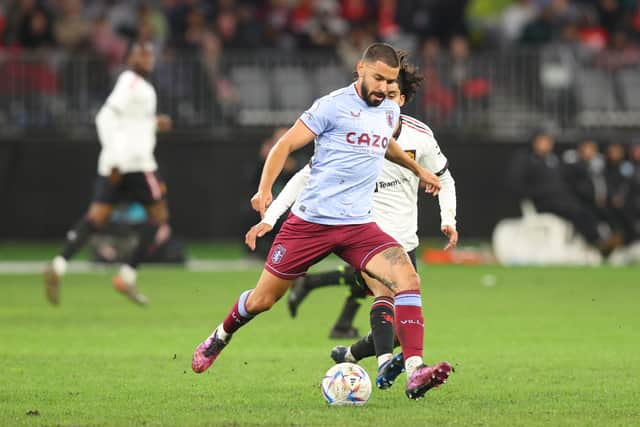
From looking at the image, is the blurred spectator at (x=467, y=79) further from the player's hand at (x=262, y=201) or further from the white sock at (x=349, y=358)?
the player's hand at (x=262, y=201)

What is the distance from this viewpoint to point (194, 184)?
25.8 meters

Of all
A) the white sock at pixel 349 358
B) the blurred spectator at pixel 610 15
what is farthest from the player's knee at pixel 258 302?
the blurred spectator at pixel 610 15

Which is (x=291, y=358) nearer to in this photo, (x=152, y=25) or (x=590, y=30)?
(x=152, y=25)

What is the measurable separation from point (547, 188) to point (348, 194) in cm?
1521

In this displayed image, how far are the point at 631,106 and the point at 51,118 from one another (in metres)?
9.89

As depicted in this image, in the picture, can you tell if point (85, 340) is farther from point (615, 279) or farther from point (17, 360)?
point (615, 279)

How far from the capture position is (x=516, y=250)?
2377cm

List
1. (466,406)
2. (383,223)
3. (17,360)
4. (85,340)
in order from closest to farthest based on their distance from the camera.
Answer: (466,406) < (383,223) < (17,360) < (85,340)

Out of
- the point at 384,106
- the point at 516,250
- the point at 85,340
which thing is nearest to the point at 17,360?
the point at 85,340

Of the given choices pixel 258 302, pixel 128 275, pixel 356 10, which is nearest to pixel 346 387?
pixel 258 302

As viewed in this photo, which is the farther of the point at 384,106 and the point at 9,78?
the point at 9,78

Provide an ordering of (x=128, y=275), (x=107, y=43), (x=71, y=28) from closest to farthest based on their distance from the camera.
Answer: (x=128, y=275) → (x=71, y=28) → (x=107, y=43)

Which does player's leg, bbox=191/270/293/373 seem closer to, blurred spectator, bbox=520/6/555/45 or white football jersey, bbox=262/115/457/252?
white football jersey, bbox=262/115/457/252

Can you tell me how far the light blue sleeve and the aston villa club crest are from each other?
0.73 metres
